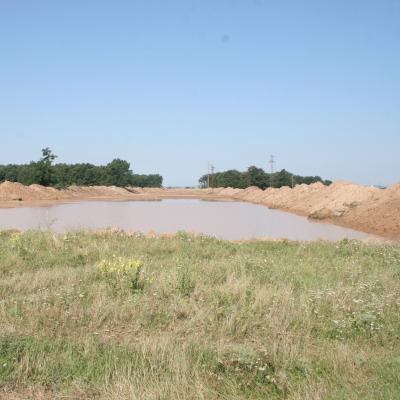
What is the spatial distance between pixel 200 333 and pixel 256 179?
90.6 meters

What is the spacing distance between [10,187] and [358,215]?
42.5 meters

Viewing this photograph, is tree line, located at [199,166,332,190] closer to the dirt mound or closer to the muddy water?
the dirt mound

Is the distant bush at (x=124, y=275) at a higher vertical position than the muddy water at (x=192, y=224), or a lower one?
higher

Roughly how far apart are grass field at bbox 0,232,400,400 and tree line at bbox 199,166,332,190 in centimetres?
7894

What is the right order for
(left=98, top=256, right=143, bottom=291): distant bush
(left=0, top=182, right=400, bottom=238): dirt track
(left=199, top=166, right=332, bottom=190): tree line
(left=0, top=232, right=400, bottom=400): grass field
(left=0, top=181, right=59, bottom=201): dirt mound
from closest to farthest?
1. (left=0, top=232, right=400, bottom=400): grass field
2. (left=98, top=256, right=143, bottom=291): distant bush
3. (left=0, top=182, right=400, bottom=238): dirt track
4. (left=0, top=181, right=59, bottom=201): dirt mound
5. (left=199, top=166, right=332, bottom=190): tree line

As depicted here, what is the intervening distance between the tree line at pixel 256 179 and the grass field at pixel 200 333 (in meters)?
78.9

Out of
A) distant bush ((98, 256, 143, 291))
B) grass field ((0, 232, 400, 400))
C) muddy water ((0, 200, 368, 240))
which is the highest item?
distant bush ((98, 256, 143, 291))

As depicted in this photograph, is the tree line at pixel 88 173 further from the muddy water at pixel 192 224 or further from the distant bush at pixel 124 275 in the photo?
the distant bush at pixel 124 275

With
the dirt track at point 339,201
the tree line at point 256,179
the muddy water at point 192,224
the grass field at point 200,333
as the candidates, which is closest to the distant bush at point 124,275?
the grass field at point 200,333

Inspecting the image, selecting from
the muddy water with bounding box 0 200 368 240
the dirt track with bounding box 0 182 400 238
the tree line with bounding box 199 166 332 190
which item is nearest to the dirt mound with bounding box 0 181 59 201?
the dirt track with bounding box 0 182 400 238

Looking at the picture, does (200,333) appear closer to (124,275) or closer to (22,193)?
(124,275)

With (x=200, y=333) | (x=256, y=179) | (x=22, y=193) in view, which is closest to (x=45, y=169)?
(x=22, y=193)

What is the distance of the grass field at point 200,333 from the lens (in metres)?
4.02

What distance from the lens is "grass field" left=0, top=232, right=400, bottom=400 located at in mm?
4023
